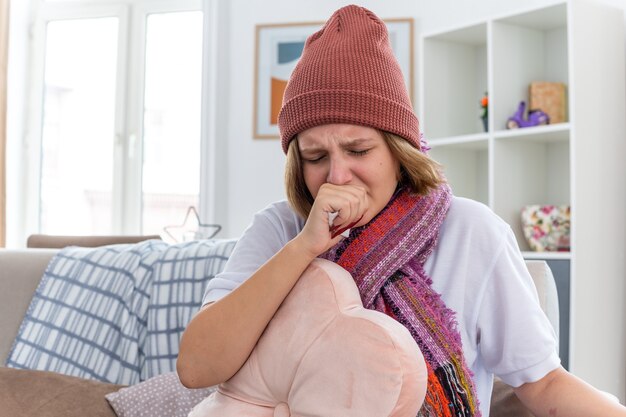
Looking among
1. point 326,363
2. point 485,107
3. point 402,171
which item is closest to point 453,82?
point 485,107

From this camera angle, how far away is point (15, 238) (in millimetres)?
4465

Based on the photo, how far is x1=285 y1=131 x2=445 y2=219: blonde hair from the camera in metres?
1.25

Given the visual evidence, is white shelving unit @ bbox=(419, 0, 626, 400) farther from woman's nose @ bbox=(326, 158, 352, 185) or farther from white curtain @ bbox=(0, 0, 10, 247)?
white curtain @ bbox=(0, 0, 10, 247)

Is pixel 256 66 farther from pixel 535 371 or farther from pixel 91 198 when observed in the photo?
pixel 535 371

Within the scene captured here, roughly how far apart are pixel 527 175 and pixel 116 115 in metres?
2.29

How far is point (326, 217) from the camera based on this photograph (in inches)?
43.6

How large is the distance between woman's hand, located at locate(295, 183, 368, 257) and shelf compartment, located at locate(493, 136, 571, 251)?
2.04m

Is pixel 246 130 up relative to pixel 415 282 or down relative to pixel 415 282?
up

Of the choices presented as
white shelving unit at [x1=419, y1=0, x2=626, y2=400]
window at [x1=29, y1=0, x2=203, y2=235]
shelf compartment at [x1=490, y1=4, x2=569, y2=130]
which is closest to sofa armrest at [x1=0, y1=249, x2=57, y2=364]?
white shelving unit at [x1=419, y1=0, x2=626, y2=400]

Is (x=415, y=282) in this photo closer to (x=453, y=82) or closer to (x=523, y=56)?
(x=523, y=56)

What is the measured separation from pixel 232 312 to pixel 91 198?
3.54 m

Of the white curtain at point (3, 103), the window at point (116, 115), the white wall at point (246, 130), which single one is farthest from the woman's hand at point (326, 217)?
the white curtain at point (3, 103)

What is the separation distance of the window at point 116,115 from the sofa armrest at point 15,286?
197 centimetres

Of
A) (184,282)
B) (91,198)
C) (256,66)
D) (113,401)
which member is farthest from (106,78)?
(113,401)
